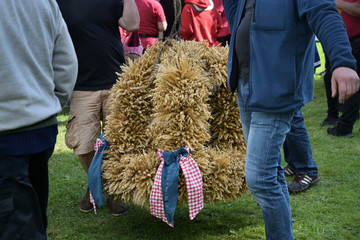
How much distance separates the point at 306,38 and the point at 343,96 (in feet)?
1.64

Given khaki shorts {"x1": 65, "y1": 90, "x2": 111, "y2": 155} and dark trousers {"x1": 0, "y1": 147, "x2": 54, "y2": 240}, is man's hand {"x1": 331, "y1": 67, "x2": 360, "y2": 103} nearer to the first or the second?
Answer: dark trousers {"x1": 0, "y1": 147, "x2": 54, "y2": 240}

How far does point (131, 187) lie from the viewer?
9.16ft

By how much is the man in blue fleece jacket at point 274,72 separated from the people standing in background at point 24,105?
1.05 m

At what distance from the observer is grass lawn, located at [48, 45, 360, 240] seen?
3137mm

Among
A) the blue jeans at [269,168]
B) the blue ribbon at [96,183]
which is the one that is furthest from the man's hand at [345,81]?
the blue ribbon at [96,183]

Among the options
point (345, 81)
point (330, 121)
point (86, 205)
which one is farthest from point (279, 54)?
point (330, 121)

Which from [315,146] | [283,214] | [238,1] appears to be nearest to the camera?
[283,214]

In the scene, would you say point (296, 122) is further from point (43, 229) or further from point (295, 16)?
point (43, 229)

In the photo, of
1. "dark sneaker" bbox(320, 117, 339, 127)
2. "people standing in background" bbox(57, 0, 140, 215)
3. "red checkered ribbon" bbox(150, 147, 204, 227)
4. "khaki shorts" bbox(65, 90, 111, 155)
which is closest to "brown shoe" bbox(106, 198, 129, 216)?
"people standing in background" bbox(57, 0, 140, 215)

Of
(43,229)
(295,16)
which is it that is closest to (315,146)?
(295,16)

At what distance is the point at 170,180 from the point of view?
2.69 metres

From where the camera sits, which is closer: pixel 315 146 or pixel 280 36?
pixel 280 36

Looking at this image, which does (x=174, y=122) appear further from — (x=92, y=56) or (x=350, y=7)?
(x=350, y=7)

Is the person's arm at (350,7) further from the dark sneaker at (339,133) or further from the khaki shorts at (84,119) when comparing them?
the khaki shorts at (84,119)
